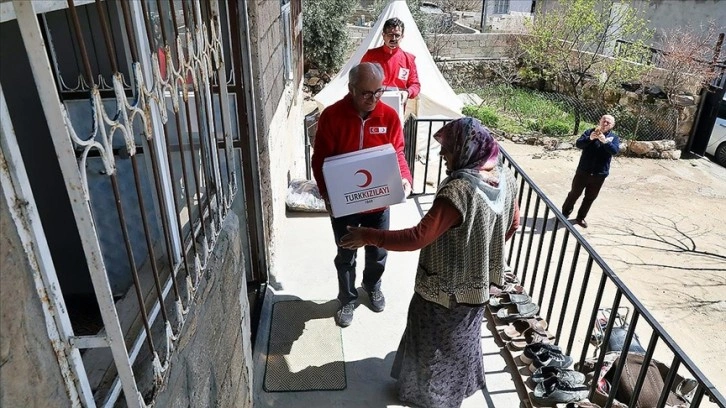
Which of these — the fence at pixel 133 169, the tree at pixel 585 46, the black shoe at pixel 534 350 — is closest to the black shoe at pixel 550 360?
the black shoe at pixel 534 350

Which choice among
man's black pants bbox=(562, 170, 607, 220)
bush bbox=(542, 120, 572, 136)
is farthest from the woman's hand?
bush bbox=(542, 120, 572, 136)

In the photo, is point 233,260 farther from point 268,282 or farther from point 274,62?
point 274,62

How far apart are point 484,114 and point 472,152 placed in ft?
42.4

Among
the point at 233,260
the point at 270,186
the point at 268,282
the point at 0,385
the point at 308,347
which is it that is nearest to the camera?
the point at 0,385

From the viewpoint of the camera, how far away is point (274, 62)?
12.2ft

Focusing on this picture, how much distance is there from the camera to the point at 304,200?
4578 mm

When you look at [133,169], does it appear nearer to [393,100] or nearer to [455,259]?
[455,259]

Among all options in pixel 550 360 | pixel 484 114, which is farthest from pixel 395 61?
pixel 484 114

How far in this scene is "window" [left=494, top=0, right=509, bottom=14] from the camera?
93.1ft

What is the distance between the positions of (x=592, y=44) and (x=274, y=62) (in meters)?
14.2

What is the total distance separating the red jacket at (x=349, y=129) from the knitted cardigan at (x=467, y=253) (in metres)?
0.74

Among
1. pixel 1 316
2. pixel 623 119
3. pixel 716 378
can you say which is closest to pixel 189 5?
pixel 1 316

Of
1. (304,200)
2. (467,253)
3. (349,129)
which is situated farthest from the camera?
(304,200)

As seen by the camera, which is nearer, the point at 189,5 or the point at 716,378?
the point at 189,5
